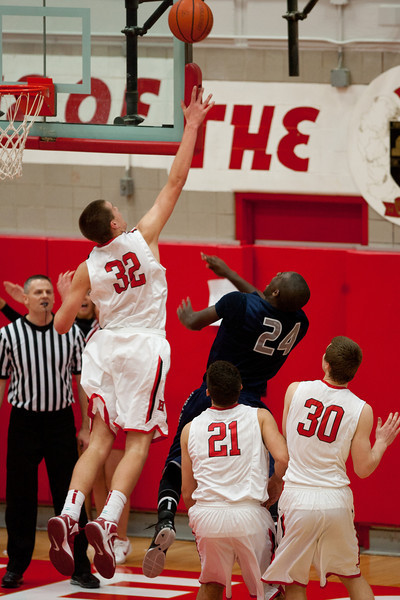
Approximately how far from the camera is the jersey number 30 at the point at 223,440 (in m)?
7.00

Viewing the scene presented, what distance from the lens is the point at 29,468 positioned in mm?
9406

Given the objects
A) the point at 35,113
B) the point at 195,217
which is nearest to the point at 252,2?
the point at 195,217

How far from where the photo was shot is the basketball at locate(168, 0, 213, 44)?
7504 millimetres

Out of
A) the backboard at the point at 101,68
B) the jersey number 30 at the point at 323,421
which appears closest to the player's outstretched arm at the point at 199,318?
the jersey number 30 at the point at 323,421

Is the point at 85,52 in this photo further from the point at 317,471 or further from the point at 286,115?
the point at 317,471

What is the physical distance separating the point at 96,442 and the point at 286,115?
12.5ft

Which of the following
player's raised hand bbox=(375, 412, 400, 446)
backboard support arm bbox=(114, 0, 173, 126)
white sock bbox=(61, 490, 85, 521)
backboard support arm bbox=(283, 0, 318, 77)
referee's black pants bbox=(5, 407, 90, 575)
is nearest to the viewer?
player's raised hand bbox=(375, 412, 400, 446)

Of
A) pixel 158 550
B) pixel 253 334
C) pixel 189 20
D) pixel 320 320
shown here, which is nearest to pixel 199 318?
pixel 253 334

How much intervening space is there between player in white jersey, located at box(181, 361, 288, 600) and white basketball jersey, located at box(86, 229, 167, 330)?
2.32 feet

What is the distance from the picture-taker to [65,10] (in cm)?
828

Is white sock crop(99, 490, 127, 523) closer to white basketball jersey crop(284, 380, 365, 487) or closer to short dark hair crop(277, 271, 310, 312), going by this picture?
white basketball jersey crop(284, 380, 365, 487)

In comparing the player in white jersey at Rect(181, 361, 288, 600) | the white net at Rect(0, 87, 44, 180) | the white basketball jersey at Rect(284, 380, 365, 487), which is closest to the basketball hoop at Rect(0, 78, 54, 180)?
the white net at Rect(0, 87, 44, 180)

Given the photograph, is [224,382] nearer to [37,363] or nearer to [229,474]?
[229,474]

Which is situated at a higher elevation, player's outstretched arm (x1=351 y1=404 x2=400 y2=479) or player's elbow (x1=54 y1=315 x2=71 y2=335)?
player's elbow (x1=54 y1=315 x2=71 y2=335)
